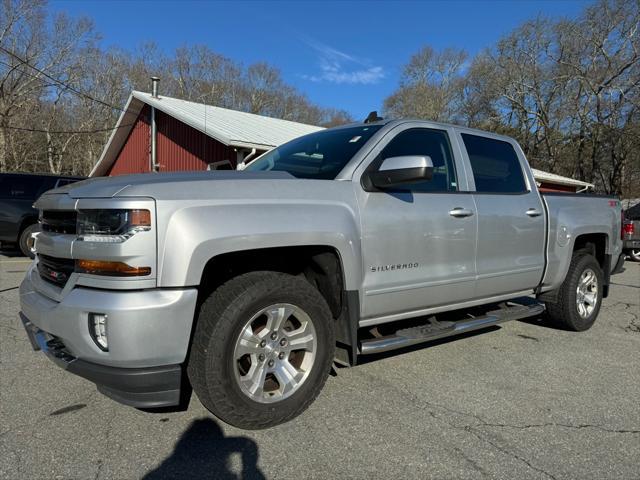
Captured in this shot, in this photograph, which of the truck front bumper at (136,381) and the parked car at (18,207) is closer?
the truck front bumper at (136,381)

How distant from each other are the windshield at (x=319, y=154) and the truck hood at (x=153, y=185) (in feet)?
1.77

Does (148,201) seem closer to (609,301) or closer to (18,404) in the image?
(18,404)

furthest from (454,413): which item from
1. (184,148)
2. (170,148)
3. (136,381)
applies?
(170,148)

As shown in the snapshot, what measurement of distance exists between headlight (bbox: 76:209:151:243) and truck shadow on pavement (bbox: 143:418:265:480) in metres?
1.18

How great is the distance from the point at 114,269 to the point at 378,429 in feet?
5.81

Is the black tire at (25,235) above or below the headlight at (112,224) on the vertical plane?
below

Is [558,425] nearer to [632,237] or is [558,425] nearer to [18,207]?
[18,207]

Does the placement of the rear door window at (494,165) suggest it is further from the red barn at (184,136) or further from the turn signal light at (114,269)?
the red barn at (184,136)

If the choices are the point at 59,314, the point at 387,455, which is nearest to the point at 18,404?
the point at 59,314

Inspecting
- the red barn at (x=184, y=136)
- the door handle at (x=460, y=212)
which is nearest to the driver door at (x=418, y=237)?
the door handle at (x=460, y=212)

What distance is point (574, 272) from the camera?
4938 millimetres

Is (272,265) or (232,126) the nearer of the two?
(272,265)

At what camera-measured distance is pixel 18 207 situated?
9.77m

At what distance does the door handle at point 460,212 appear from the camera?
3.58 m
